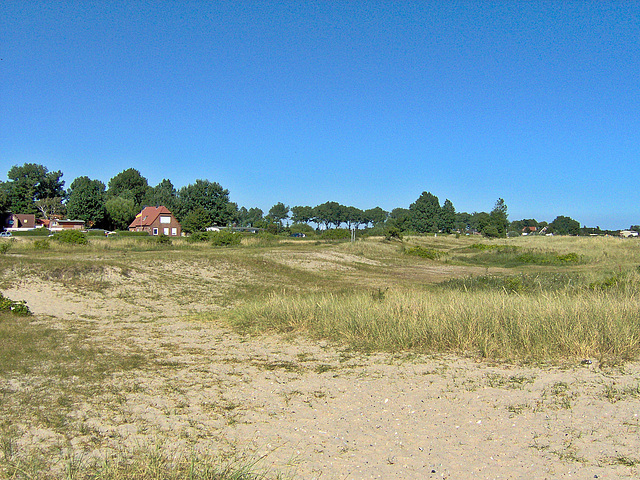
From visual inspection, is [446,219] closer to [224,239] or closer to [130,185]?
[130,185]

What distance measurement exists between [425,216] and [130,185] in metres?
67.7

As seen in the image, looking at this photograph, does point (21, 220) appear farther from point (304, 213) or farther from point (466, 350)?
point (466, 350)

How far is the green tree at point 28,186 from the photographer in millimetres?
93062

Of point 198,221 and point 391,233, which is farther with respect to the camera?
point 198,221

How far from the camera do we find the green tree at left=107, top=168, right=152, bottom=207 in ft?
352

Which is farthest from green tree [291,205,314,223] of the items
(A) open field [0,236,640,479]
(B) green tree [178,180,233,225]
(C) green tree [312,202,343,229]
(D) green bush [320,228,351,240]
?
(A) open field [0,236,640,479]

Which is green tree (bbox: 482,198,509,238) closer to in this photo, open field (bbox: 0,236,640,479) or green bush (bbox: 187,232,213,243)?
green bush (bbox: 187,232,213,243)

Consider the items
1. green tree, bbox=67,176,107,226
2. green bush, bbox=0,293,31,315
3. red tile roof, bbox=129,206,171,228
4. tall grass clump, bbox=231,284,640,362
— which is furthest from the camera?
green tree, bbox=67,176,107,226

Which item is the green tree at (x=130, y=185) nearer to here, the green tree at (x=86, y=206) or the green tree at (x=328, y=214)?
the green tree at (x=86, y=206)

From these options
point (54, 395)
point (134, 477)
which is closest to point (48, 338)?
point (54, 395)

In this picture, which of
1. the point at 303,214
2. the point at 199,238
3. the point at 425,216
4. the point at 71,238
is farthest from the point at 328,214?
the point at 71,238

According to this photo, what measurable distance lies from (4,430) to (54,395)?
1251mm

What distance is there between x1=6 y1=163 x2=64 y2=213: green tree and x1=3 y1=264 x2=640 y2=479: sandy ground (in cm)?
10075

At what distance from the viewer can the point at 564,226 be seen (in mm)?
154500
